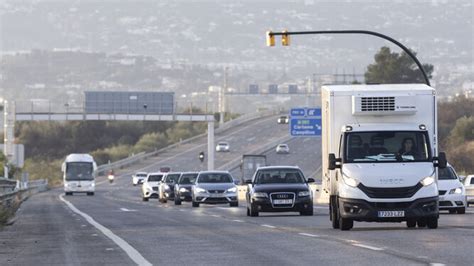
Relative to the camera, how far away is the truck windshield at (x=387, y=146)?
98.7ft

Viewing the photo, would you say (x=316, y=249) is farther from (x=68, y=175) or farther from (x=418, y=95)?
(x=68, y=175)

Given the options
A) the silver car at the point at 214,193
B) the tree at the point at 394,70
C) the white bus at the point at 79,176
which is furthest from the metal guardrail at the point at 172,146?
the silver car at the point at 214,193

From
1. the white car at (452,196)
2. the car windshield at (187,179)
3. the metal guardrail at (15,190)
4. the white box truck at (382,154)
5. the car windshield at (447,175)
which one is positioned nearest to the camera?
the white box truck at (382,154)

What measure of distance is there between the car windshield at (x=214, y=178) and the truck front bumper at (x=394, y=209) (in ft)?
83.8

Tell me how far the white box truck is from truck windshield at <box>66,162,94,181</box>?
5958cm

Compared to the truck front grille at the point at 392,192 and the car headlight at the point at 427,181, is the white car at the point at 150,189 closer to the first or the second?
the truck front grille at the point at 392,192

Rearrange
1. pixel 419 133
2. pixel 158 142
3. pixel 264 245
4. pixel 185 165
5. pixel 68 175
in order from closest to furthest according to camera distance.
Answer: pixel 264 245 → pixel 419 133 → pixel 68 175 → pixel 185 165 → pixel 158 142

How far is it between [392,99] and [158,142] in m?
151

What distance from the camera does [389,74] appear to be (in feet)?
458

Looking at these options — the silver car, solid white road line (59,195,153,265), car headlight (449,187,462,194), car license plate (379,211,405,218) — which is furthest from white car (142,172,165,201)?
car license plate (379,211,405,218)

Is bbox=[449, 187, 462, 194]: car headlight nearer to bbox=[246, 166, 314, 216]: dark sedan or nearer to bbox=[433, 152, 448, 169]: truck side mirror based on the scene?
bbox=[246, 166, 314, 216]: dark sedan

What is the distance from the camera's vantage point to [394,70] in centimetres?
→ 13988

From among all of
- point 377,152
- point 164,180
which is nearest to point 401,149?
point 377,152

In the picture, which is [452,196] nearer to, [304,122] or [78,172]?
[304,122]
